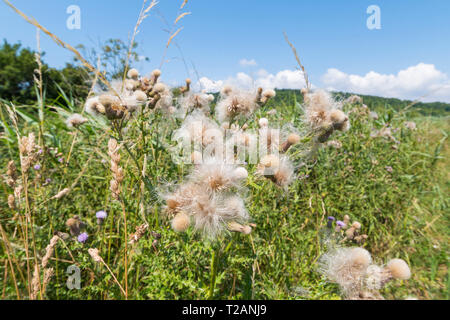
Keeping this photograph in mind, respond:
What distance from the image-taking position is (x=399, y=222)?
219cm

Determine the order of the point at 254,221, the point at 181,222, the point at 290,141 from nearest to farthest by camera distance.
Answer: the point at 181,222, the point at 290,141, the point at 254,221

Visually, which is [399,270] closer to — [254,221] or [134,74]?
[254,221]

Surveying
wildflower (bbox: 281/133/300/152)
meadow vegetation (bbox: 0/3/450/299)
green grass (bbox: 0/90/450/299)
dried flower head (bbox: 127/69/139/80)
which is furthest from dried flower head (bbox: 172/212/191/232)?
dried flower head (bbox: 127/69/139/80)

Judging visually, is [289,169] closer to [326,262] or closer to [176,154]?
[326,262]

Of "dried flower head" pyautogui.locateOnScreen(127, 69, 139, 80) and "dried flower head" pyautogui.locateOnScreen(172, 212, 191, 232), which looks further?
"dried flower head" pyautogui.locateOnScreen(127, 69, 139, 80)

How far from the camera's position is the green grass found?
114cm

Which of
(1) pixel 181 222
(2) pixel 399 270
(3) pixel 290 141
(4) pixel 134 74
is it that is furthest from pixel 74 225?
(2) pixel 399 270

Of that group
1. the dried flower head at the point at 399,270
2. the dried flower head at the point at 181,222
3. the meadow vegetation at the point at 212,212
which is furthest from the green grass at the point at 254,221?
the dried flower head at the point at 399,270

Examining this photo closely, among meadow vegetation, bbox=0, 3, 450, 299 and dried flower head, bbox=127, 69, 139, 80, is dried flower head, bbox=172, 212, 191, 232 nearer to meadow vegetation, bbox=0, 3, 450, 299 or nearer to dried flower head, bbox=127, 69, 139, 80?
meadow vegetation, bbox=0, 3, 450, 299

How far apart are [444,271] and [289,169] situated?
1876 millimetres

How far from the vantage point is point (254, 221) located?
3.97 ft

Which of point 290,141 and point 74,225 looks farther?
point 74,225
